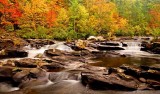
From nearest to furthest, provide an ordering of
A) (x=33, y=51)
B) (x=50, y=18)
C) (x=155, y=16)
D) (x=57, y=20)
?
(x=33, y=51)
(x=57, y=20)
(x=50, y=18)
(x=155, y=16)

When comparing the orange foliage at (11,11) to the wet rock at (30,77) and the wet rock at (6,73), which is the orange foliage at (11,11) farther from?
the wet rock at (30,77)

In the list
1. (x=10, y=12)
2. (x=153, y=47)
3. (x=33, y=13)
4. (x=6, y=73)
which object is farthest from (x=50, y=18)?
(x=6, y=73)

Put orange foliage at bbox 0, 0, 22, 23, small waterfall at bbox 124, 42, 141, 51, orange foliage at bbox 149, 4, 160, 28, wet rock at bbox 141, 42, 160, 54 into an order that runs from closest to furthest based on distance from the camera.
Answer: wet rock at bbox 141, 42, 160, 54, small waterfall at bbox 124, 42, 141, 51, orange foliage at bbox 0, 0, 22, 23, orange foliage at bbox 149, 4, 160, 28

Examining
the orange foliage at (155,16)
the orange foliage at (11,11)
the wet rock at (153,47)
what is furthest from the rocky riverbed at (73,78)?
the orange foliage at (155,16)

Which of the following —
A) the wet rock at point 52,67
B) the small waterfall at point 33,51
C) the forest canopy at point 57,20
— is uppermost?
the forest canopy at point 57,20

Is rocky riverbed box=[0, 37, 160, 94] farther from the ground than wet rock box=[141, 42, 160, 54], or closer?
closer

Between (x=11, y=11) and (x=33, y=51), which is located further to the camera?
(x=11, y=11)

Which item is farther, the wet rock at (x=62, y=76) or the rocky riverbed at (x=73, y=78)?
the wet rock at (x=62, y=76)

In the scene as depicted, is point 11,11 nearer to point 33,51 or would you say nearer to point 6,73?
point 33,51

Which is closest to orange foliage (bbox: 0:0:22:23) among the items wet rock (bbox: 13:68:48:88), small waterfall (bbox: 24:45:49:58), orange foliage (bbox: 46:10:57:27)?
orange foliage (bbox: 46:10:57:27)

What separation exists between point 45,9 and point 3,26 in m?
6.85

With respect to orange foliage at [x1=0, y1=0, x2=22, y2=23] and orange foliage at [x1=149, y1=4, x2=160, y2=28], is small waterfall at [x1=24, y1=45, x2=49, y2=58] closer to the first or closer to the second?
orange foliage at [x1=0, y1=0, x2=22, y2=23]

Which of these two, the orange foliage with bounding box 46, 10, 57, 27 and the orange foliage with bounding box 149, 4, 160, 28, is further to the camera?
the orange foliage with bounding box 149, 4, 160, 28

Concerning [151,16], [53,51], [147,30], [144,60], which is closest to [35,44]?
[53,51]
